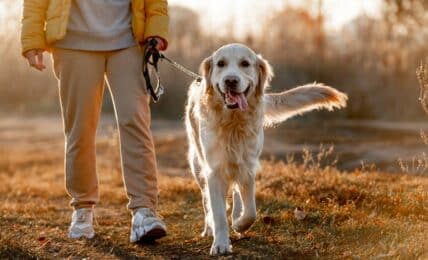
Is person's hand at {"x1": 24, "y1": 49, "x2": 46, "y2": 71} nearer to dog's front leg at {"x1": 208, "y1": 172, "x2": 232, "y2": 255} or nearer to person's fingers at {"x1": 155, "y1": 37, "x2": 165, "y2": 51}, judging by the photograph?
person's fingers at {"x1": 155, "y1": 37, "x2": 165, "y2": 51}

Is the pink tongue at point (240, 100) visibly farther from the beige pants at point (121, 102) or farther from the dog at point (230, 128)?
the beige pants at point (121, 102)

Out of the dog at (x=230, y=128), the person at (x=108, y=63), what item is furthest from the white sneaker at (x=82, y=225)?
the dog at (x=230, y=128)

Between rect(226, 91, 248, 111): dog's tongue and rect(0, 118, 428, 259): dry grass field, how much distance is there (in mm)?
818

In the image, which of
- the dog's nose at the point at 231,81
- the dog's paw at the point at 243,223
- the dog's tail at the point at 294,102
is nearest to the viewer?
the dog's nose at the point at 231,81

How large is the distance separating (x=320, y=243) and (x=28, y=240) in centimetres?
184

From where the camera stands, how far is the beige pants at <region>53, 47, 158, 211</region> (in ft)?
13.4

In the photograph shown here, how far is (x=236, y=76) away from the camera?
3.90 metres

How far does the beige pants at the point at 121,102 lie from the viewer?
4.09 meters

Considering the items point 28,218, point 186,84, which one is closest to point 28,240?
point 28,218

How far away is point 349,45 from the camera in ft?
51.2

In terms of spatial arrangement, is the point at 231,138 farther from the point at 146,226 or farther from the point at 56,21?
the point at 56,21

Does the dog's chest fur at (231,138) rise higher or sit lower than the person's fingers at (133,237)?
higher

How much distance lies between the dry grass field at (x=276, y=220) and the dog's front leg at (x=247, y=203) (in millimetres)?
105

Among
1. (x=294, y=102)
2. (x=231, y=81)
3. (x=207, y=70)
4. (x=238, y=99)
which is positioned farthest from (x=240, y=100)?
(x=294, y=102)
